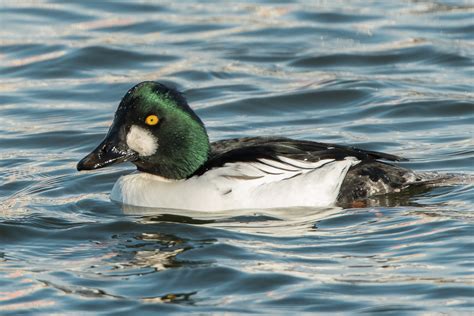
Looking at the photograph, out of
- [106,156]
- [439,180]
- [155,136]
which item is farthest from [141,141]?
[439,180]

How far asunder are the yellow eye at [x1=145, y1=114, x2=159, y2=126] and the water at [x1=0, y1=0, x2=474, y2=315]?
29.3 inches

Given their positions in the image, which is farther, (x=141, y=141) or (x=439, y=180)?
(x=439, y=180)

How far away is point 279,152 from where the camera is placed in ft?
33.4

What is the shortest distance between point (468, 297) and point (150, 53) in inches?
367

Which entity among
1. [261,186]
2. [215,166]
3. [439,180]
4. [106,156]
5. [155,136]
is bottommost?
[439,180]

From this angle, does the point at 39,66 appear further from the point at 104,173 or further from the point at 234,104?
the point at 104,173

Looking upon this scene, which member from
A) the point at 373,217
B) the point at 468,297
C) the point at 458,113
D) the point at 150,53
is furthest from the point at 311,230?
the point at 150,53

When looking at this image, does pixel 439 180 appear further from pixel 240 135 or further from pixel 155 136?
pixel 240 135

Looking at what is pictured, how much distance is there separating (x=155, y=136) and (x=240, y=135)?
2.91 meters

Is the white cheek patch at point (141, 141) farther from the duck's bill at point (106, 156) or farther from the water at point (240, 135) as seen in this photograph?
the water at point (240, 135)

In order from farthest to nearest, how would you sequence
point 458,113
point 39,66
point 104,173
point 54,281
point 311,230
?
point 39,66 → point 458,113 → point 104,173 → point 311,230 → point 54,281

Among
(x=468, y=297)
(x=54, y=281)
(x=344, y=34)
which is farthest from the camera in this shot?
(x=344, y=34)

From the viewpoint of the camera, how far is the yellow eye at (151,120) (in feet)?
33.7

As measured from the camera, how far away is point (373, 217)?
32.6ft
